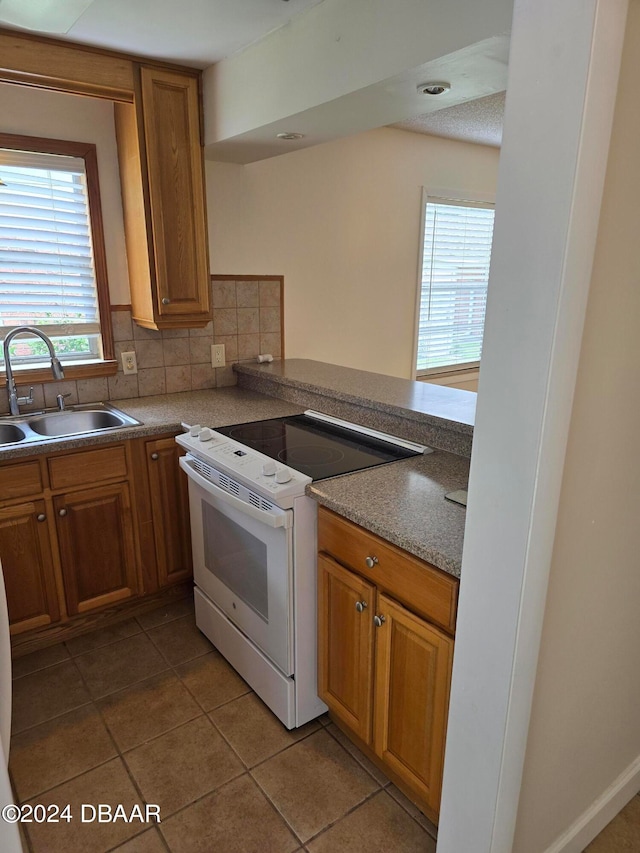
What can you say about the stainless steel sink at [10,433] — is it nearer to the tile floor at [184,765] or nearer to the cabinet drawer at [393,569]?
the tile floor at [184,765]

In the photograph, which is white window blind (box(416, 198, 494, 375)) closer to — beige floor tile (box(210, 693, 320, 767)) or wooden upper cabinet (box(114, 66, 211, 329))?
wooden upper cabinet (box(114, 66, 211, 329))

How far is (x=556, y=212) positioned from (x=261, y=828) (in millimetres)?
Result: 1697

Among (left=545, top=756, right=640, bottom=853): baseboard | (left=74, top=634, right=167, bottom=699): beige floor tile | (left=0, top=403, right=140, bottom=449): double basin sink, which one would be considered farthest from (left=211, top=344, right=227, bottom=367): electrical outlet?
(left=545, top=756, right=640, bottom=853): baseboard

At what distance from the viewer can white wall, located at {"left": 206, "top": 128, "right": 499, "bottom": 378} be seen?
2.98 meters

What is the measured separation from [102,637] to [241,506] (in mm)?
1115

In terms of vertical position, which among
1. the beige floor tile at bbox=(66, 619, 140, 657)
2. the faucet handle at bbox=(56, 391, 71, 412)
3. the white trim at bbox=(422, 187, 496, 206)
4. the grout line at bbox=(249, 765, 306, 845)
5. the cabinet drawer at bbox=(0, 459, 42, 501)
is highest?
the white trim at bbox=(422, 187, 496, 206)

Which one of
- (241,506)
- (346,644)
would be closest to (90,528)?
(241,506)

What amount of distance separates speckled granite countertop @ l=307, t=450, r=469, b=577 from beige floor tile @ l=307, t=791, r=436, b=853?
2.76 feet

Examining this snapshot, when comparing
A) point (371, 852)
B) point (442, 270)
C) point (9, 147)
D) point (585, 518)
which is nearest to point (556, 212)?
point (585, 518)

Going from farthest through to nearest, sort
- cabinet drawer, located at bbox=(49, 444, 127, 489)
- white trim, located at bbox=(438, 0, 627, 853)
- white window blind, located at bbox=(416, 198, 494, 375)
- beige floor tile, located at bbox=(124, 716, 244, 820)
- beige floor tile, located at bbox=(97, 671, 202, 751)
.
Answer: white window blind, located at bbox=(416, 198, 494, 375) → cabinet drawer, located at bbox=(49, 444, 127, 489) → beige floor tile, located at bbox=(97, 671, 202, 751) → beige floor tile, located at bbox=(124, 716, 244, 820) → white trim, located at bbox=(438, 0, 627, 853)

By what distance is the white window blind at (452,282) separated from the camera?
4059 mm

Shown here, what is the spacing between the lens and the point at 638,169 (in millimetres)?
946

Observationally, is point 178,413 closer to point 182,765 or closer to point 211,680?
point 211,680

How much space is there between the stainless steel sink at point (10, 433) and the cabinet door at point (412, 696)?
5.56ft
